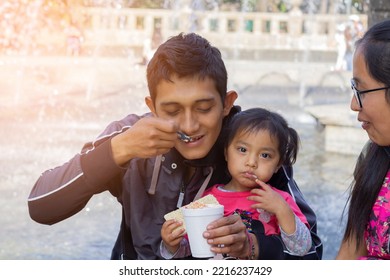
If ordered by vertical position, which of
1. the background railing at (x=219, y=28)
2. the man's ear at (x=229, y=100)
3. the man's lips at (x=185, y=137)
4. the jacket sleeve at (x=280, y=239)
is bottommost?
the background railing at (x=219, y=28)

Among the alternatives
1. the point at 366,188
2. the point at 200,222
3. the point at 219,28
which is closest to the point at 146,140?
the point at 200,222

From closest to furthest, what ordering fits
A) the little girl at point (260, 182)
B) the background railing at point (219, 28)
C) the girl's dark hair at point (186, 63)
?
the little girl at point (260, 182) → the girl's dark hair at point (186, 63) → the background railing at point (219, 28)

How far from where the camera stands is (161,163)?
2.93 meters

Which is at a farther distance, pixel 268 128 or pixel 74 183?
pixel 268 128

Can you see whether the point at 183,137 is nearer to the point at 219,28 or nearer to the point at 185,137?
A: the point at 185,137

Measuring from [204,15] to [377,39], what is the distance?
508 inches

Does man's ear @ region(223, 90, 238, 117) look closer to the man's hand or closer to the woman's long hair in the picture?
the man's hand

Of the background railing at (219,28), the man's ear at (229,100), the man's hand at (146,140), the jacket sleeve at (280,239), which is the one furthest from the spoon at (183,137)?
the background railing at (219,28)

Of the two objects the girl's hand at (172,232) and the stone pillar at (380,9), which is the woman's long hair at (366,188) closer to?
the girl's hand at (172,232)

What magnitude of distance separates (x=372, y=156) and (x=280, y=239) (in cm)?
46

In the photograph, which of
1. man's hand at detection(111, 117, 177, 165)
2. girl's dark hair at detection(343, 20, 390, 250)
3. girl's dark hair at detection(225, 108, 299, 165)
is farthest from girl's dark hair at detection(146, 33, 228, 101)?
girl's dark hair at detection(343, 20, 390, 250)

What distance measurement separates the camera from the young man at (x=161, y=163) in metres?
2.73

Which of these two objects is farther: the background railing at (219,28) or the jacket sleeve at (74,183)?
the background railing at (219,28)
